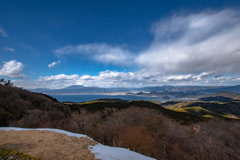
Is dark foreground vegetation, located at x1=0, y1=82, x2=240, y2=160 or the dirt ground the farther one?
dark foreground vegetation, located at x1=0, y1=82, x2=240, y2=160

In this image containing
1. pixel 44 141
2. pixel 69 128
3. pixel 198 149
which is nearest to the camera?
pixel 44 141

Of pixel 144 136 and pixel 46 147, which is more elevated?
pixel 46 147

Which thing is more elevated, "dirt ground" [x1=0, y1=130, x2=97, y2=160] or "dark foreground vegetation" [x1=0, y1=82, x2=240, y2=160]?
"dirt ground" [x1=0, y1=130, x2=97, y2=160]

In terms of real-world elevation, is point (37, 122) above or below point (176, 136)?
above

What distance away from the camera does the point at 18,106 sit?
2709 centimetres

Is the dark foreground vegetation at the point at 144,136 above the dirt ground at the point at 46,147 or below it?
below

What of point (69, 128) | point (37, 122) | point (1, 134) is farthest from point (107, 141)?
point (1, 134)

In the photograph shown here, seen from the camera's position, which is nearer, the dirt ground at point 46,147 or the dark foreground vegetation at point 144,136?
the dirt ground at point 46,147

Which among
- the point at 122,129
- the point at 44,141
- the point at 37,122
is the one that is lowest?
the point at 122,129

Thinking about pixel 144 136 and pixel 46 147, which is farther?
pixel 144 136

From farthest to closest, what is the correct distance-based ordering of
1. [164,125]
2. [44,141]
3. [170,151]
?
1. [164,125]
2. [170,151]
3. [44,141]

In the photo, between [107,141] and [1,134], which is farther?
[107,141]

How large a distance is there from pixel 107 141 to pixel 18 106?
25.0 m

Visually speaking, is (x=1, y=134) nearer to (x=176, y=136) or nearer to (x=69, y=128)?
(x=69, y=128)
